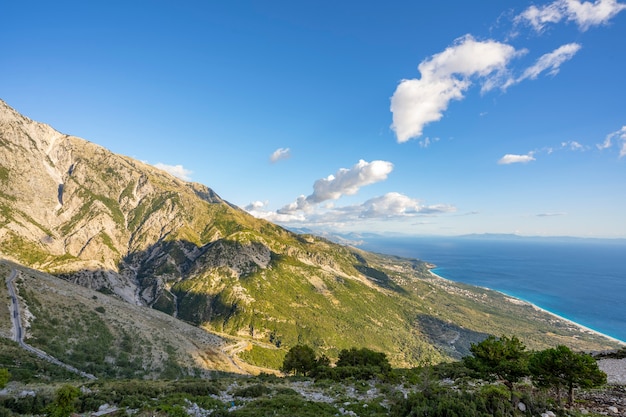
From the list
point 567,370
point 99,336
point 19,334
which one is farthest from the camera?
point 99,336

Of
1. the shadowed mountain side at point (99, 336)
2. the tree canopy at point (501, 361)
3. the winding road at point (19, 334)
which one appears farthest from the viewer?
the shadowed mountain side at point (99, 336)

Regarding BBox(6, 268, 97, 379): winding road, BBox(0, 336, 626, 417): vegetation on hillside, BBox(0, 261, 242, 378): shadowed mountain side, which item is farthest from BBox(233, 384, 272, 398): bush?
BBox(0, 261, 242, 378): shadowed mountain side

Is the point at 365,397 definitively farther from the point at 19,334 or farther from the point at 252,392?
the point at 19,334

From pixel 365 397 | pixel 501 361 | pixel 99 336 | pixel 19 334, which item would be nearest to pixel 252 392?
pixel 365 397

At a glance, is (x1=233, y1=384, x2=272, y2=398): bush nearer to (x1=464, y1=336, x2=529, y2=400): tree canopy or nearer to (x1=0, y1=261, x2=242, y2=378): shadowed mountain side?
(x1=464, y1=336, x2=529, y2=400): tree canopy

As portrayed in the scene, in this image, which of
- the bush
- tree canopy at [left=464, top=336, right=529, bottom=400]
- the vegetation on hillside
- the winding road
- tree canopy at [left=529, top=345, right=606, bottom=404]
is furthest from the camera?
the winding road

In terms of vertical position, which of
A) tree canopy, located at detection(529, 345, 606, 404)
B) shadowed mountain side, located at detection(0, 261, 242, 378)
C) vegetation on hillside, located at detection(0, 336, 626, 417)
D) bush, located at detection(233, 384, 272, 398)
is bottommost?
shadowed mountain side, located at detection(0, 261, 242, 378)

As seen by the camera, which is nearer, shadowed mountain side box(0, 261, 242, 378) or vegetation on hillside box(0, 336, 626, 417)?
vegetation on hillside box(0, 336, 626, 417)

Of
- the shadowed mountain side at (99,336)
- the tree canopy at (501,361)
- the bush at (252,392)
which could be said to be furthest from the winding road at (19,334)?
the tree canopy at (501,361)

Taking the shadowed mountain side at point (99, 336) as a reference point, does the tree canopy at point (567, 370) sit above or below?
above

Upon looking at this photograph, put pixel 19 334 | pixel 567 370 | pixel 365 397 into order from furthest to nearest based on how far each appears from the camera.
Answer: pixel 19 334 < pixel 365 397 < pixel 567 370

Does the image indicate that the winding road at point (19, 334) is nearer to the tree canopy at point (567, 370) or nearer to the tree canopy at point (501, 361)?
the tree canopy at point (501, 361)

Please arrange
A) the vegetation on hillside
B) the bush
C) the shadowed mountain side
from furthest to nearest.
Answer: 1. the shadowed mountain side
2. the bush
3. the vegetation on hillside

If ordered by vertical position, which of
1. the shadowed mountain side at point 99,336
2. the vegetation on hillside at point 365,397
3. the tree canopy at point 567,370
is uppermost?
the tree canopy at point 567,370
